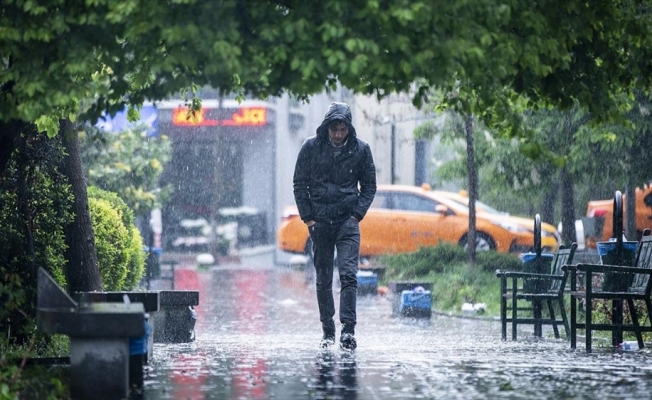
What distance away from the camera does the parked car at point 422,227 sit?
3012cm

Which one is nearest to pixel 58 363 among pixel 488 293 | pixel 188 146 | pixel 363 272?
pixel 488 293

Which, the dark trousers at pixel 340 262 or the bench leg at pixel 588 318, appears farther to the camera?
the dark trousers at pixel 340 262

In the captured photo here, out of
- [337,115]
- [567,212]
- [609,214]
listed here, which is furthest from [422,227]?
[337,115]

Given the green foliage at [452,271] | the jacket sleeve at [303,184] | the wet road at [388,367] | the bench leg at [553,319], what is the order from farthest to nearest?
the green foliage at [452,271] < the bench leg at [553,319] < the jacket sleeve at [303,184] < the wet road at [388,367]

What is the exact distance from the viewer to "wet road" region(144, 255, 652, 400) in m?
8.80

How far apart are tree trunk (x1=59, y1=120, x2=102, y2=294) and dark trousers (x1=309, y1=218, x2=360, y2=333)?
214 cm

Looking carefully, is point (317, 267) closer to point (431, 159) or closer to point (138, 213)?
point (138, 213)

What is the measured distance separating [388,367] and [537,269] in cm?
498

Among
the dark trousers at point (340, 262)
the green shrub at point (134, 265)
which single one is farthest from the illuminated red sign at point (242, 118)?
the dark trousers at point (340, 262)

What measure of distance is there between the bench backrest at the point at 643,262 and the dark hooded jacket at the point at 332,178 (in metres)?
2.38

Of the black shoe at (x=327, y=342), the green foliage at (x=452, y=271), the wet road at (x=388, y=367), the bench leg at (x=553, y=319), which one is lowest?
the wet road at (x=388, y=367)

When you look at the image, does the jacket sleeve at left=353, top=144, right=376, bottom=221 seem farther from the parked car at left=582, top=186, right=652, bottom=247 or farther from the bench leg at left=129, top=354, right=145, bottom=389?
the parked car at left=582, top=186, right=652, bottom=247

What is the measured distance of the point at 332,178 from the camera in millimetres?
12664

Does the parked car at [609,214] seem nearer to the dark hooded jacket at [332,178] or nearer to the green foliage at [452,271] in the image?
the green foliage at [452,271]
